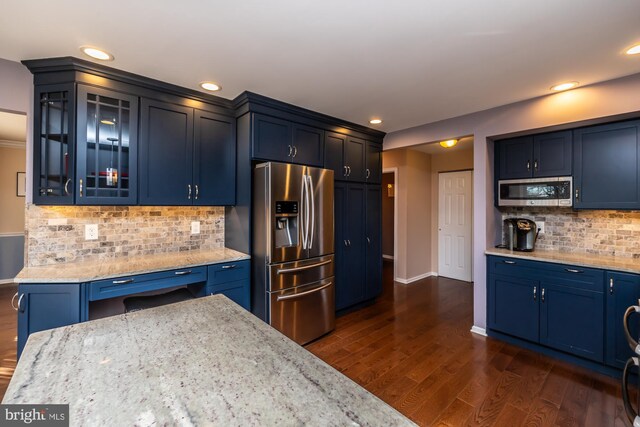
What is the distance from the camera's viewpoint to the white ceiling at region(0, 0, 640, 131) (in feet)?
5.09

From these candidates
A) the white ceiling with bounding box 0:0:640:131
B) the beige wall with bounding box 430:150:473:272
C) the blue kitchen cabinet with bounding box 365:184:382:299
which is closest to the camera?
the white ceiling with bounding box 0:0:640:131

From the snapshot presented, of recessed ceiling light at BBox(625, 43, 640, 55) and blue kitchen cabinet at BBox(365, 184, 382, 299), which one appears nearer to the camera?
recessed ceiling light at BBox(625, 43, 640, 55)

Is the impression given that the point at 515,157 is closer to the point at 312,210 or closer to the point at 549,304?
the point at 549,304

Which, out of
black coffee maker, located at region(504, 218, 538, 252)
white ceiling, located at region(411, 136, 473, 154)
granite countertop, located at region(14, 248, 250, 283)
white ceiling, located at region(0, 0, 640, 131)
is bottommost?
granite countertop, located at region(14, 248, 250, 283)

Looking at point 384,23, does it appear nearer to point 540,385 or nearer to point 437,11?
point 437,11

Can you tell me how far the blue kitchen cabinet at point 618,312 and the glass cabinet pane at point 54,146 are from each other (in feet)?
14.2

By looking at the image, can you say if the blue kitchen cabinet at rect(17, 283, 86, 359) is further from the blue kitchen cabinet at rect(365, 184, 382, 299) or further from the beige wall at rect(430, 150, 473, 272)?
the beige wall at rect(430, 150, 473, 272)

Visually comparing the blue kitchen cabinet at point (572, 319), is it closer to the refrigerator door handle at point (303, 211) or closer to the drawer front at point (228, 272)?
the refrigerator door handle at point (303, 211)

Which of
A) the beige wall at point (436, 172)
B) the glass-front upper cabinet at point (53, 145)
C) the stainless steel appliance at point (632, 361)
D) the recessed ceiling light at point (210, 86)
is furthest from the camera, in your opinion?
the beige wall at point (436, 172)

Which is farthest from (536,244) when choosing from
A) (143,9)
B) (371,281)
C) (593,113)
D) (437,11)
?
(143,9)

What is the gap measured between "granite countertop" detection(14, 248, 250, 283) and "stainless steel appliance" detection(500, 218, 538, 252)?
2789mm

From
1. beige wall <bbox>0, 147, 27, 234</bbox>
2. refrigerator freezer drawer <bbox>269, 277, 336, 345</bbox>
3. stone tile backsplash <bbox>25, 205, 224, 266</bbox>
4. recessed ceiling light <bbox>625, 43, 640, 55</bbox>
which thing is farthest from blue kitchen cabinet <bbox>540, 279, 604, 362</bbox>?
beige wall <bbox>0, 147, 27, 234</bbox>

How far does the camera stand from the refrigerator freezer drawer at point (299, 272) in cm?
263

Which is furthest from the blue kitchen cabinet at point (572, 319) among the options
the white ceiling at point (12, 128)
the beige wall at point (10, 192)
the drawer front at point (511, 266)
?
the beige wall at point (10, 192)
